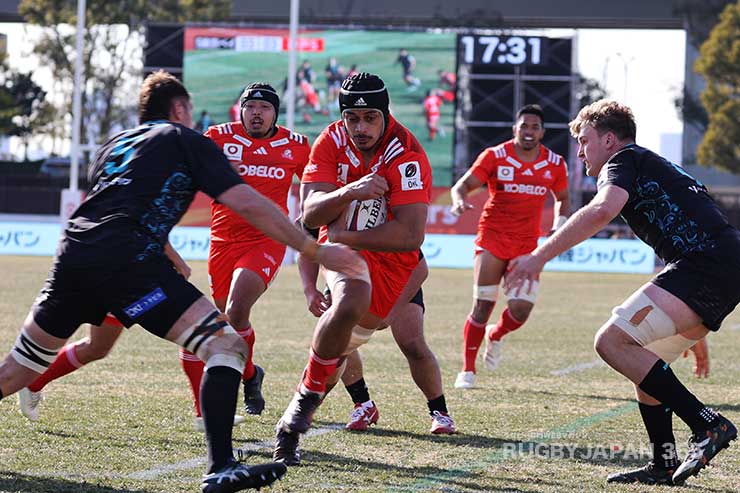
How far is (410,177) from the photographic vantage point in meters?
6.78

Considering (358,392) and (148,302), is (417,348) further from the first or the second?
(148,302)

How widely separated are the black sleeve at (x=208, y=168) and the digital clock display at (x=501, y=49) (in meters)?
36.3

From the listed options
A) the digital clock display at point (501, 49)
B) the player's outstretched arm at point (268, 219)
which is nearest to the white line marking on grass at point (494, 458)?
the player's outstretched arm at point (268, 219)

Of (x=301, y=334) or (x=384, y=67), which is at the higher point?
(x=384, y=67)

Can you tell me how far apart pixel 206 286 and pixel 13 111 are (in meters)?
34.1

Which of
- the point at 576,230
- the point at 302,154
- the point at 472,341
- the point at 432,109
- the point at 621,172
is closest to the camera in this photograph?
the point at 576,230

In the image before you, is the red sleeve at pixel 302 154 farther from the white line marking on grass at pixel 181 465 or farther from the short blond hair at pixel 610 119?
the short blond hair at pixel 610 119

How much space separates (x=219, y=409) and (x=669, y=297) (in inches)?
94.5

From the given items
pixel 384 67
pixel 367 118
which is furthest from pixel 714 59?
pixel 367 118

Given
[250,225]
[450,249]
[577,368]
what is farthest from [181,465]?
[450,249]

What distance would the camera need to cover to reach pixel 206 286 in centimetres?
2180

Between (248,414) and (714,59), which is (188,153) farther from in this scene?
(714,59)

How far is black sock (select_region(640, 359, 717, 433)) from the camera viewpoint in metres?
6.42

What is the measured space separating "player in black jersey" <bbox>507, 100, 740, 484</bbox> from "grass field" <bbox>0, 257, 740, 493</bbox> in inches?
9.8
